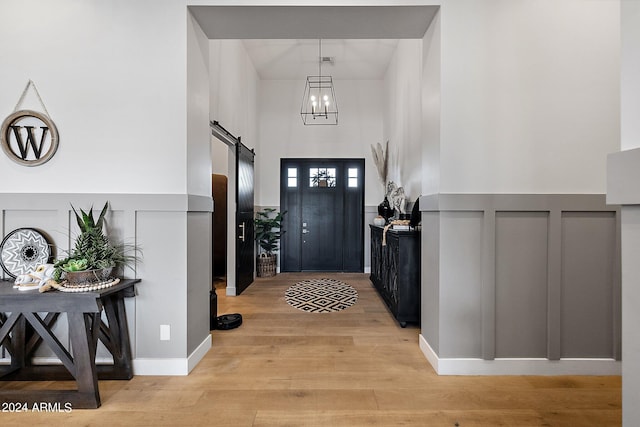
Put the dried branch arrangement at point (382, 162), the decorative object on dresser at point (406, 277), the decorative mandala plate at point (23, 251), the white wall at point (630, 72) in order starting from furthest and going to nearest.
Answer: the dried branch arrangement at point (382, 162) → the decorative object on dresser at point (406, 277) → the decorative mandala plate at point (23, 251) → the white wall at point (630, 72)

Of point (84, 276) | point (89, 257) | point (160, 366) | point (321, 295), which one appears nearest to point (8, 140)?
point (89, 257)

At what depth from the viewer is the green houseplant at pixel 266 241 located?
580cm

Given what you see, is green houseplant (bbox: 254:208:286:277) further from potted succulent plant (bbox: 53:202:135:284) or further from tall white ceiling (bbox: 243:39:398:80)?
potted succulent plant (bbox: 53:202:135:284)

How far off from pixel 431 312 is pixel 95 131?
2760mm

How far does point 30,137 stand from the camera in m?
2.29

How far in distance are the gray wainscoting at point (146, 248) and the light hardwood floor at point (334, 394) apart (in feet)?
0.68

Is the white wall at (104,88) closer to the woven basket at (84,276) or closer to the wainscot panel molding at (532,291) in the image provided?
the woven basket at (84,276)

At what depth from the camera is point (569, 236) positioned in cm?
232

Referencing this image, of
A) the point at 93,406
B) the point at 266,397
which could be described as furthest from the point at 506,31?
the point at 93,406

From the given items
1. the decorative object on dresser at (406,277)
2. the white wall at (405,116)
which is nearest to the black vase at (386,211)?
the white wall at (405,116)

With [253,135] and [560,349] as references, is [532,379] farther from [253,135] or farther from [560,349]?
[253,135]

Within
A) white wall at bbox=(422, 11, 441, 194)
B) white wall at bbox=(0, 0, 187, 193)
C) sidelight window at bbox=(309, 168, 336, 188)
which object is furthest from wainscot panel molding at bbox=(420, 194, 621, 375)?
sidelight window at bbox=(309, 168, 336, 188)

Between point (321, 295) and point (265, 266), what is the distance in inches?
63.8

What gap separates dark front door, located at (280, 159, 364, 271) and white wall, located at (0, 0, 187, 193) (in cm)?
411
